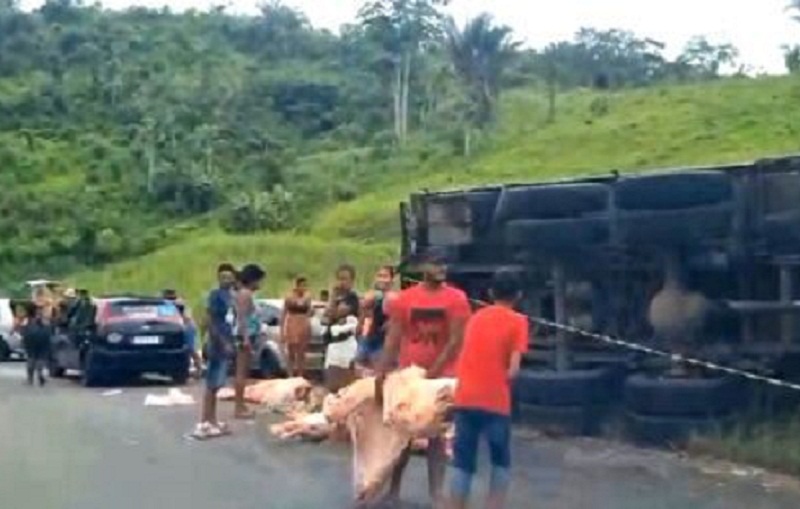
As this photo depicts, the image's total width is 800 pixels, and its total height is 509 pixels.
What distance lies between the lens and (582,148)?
5750cm

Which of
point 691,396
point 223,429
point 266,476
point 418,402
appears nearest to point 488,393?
point 418,402

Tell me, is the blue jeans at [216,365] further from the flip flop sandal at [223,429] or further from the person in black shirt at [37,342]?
the person in black shirt at [37,342]

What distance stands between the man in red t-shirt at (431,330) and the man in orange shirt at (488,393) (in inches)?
37.1

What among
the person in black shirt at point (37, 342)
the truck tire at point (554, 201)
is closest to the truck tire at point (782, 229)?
the truck tire at point (554, 201)

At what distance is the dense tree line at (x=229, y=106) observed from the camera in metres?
62.9

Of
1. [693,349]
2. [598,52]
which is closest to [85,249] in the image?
[598,52]

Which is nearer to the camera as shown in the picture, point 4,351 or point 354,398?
point 354,398

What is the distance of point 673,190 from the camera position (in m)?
15.2

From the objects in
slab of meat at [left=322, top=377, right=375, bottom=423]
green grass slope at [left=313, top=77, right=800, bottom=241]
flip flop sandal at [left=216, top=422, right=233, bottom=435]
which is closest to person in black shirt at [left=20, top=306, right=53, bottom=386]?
flip flop sandal at [left=216, top=422, right=233, bottom=435]

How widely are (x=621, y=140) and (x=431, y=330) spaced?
Result: 153 ft

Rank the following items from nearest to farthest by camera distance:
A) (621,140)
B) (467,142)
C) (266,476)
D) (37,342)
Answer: (266,476) < (37,342) < (621,140) < (467,142)

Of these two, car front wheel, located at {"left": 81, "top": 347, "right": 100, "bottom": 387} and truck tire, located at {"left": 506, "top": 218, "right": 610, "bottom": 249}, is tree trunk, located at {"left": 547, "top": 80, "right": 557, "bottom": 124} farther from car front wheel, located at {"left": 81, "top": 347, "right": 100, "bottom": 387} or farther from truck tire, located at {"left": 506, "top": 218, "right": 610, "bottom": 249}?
truck tire, located at {"left": 506, "top": 218, "right": 610, "bottom": 249}

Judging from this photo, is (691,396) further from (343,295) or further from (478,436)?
(343,295)

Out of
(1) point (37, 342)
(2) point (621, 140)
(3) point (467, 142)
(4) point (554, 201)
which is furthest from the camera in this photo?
(3) point (467, 142)
